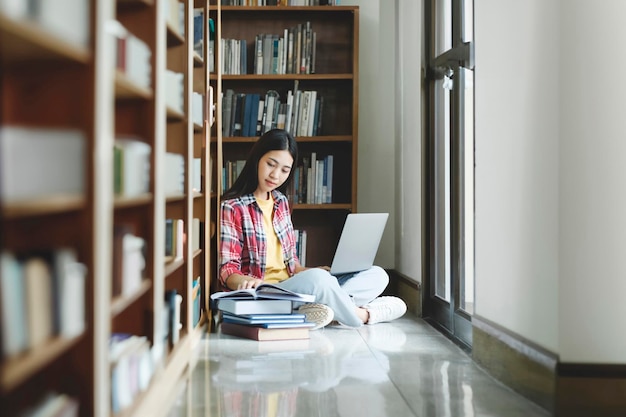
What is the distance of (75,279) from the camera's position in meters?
1.46

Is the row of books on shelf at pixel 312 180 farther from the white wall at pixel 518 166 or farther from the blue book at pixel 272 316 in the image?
the white wall at pixel 518 166

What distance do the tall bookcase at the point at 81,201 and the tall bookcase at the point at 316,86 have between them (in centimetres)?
251

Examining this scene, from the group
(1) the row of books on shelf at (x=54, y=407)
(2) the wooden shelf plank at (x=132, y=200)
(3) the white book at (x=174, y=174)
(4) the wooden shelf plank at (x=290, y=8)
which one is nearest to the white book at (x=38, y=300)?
(1) the row of books on shelf at (x=54, y=407)

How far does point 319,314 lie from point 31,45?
8.42 feet

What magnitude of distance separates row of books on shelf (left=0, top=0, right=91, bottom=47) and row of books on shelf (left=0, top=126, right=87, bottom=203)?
0.57 ft

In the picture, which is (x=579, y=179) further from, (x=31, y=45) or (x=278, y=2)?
(x=278, y=2)

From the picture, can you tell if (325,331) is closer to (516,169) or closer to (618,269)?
(516,169)

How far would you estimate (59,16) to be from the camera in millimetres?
1374

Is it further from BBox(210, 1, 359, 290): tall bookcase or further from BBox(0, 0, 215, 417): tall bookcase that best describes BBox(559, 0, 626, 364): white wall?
BBox(210, 1, 359, 290): tall bookcase

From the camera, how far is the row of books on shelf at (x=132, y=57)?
1.89 m

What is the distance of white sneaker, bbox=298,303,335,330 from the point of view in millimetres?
3648

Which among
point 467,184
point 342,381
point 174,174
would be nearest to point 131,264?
point 174,174

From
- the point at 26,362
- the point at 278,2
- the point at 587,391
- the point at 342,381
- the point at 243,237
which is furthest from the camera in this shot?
the point at 278,2

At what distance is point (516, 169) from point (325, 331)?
5.01ft
